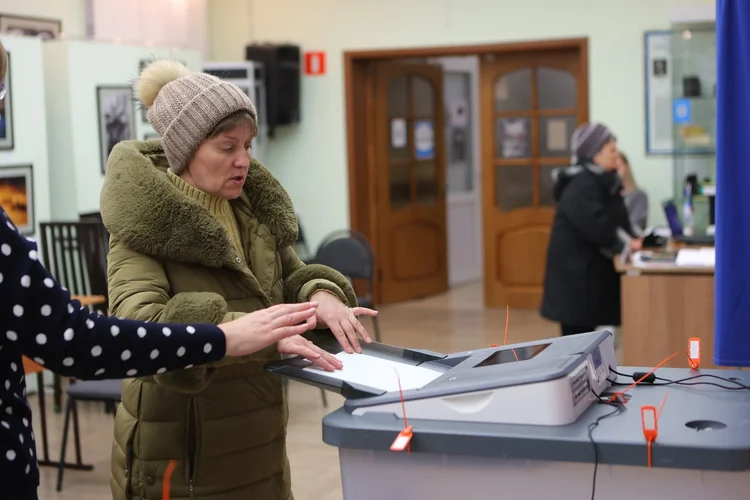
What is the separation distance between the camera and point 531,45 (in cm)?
783

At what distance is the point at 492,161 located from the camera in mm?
8383

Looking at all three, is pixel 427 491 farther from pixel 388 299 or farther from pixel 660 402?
pixel 388 299

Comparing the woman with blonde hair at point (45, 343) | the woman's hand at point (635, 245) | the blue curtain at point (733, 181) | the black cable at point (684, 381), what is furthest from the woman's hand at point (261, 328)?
the woman's hand at point (635, 245)

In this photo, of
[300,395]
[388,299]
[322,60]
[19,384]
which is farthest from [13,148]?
[19,384]

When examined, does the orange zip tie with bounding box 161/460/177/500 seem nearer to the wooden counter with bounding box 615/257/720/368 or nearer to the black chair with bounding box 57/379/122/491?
the black chair with bounding box 57/379/122/491

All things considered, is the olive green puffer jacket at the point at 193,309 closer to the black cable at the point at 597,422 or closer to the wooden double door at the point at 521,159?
the black cable at the point at 597,422

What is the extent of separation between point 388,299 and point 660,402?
278 inches

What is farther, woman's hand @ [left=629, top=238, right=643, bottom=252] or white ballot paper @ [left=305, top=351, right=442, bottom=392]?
woman's hand @ [left=629, top=238, right=643, bottom=252]

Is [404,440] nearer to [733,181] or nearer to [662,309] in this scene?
[733,181]

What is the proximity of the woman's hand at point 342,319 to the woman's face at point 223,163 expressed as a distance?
29 centimetres

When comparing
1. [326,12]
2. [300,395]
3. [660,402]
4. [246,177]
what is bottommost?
[300,395]

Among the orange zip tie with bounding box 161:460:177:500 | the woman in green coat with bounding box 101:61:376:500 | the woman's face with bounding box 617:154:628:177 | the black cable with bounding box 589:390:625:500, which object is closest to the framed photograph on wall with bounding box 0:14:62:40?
the woman's face with bounding box 617:154:628:177

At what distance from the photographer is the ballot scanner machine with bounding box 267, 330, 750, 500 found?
1592mm

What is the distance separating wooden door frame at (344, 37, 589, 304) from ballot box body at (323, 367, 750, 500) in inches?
256
